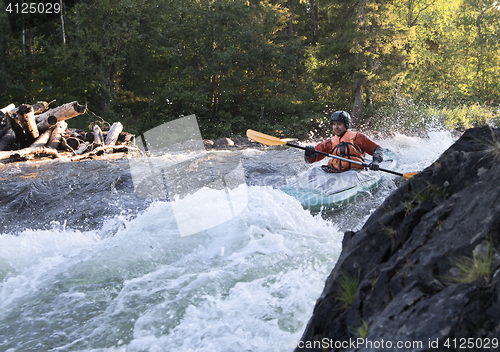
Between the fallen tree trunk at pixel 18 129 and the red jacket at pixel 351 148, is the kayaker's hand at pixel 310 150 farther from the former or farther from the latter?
the fallen tree trunk at pixel 18 129

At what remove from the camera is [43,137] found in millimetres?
7938

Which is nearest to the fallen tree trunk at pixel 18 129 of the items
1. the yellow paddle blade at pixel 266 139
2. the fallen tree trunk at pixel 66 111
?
the fallen tree trunk at pixel 66 111

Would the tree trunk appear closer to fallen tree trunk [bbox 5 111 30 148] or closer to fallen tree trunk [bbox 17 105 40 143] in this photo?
fallen tree trunk [bbox 17 105 40 143]

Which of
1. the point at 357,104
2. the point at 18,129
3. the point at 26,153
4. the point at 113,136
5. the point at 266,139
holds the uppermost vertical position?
the point at 266,139

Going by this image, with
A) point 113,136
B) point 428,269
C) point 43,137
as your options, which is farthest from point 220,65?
point 428,269

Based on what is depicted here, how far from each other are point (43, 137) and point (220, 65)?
9.21 metres

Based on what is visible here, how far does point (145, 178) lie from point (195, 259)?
13.0 ft

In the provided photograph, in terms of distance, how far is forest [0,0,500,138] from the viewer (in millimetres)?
14914

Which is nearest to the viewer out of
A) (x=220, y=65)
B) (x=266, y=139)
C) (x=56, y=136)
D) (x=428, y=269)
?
(x=428, y=269)

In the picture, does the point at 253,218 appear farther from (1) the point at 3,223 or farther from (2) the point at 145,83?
(2) the point at 145,83

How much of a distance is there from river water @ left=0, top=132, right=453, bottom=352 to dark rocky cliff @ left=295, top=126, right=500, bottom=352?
80 cm

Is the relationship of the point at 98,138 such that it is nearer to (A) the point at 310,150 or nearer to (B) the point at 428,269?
(A) the point at 310,150

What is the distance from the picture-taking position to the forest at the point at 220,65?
14914mm

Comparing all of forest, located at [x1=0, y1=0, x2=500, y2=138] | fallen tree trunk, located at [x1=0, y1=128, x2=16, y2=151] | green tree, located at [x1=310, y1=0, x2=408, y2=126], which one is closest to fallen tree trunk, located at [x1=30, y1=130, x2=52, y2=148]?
fallen tree trunk, located at [x1=0, y1=128, x2=16, y2=151]
